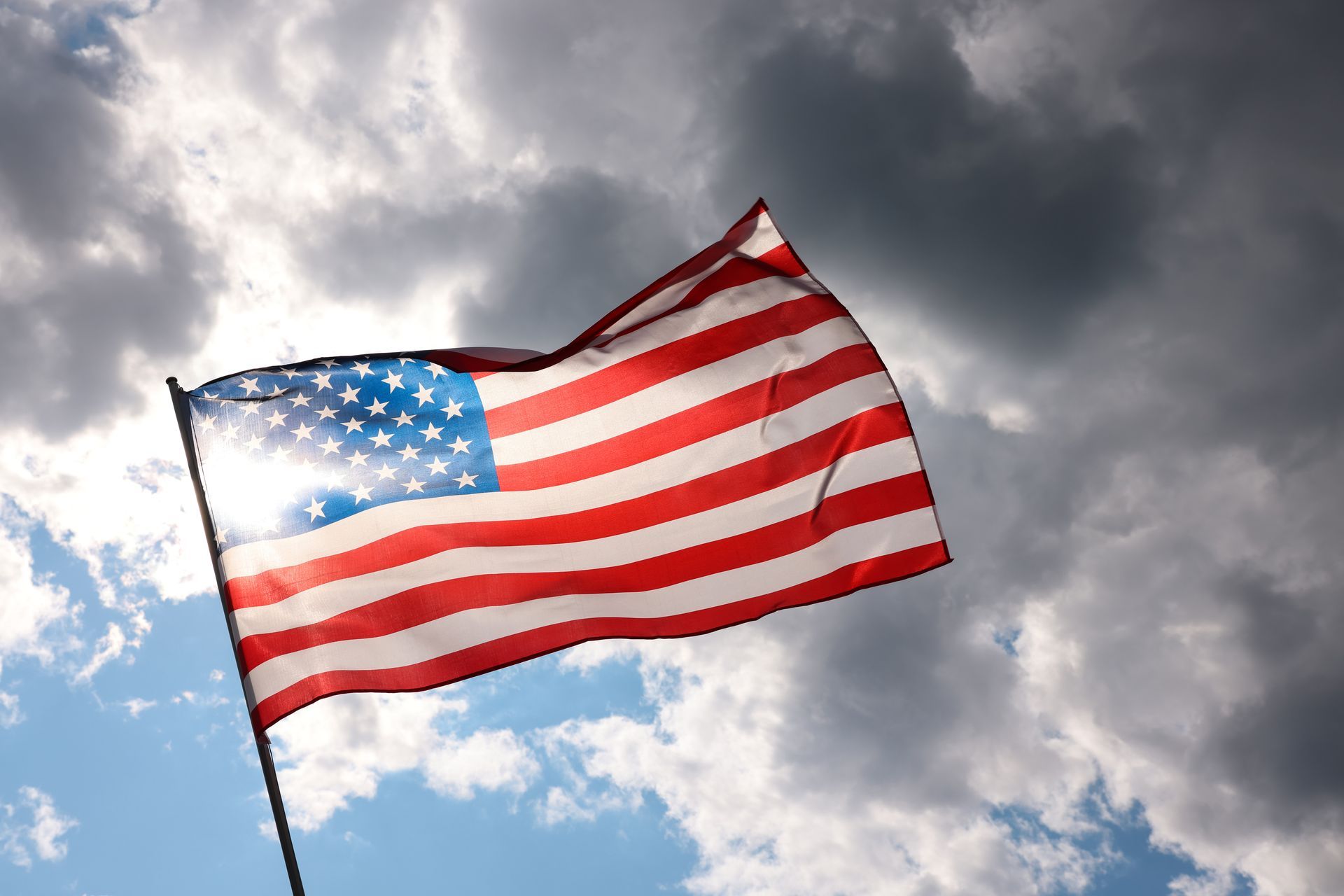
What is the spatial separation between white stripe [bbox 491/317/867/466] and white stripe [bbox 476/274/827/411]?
57 cm

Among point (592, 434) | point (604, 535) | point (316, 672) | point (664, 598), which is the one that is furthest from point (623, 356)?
point (316, 672)

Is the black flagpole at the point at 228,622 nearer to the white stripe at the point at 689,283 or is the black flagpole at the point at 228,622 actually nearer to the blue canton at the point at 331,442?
the blue canton at the point at 331,442

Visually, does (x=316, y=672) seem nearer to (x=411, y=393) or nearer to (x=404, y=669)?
(x=404, y=669)

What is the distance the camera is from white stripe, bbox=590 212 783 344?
46.2 ft

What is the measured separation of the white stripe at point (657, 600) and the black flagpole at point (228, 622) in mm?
1564

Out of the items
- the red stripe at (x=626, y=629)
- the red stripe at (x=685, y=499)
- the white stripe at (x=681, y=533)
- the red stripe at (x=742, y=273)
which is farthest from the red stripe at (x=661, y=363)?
the red stripe at (x=626, y=629)

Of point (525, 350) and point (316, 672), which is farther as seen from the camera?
point (525, 350)

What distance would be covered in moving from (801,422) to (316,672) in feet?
23.6

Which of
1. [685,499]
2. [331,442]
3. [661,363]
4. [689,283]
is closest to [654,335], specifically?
[661,363]

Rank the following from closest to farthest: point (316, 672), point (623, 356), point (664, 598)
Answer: point (316, 672)
point (664, 598)
point (623, 356)

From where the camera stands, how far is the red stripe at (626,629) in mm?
12234

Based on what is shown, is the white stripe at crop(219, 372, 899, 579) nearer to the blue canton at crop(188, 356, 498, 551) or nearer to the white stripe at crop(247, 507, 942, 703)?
the blue canton at crop(188, 356, 498, 551)

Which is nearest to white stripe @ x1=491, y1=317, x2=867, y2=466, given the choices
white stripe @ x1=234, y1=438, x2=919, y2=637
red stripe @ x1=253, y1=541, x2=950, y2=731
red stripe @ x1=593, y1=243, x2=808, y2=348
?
red stripe @ x1=593, y1=243, x2=808, y2=348

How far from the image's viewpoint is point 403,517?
1305cm
